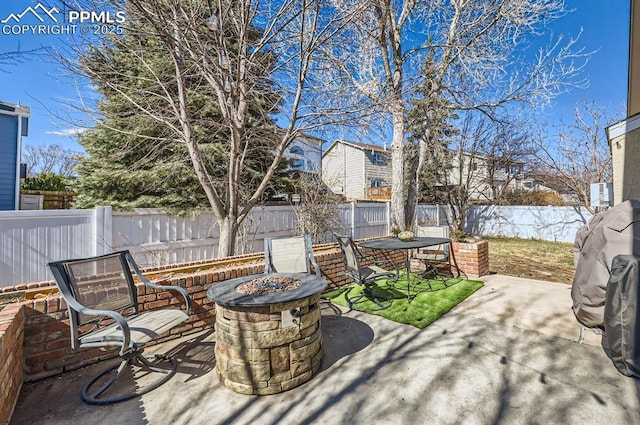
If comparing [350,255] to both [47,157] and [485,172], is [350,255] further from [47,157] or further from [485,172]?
[47,157]

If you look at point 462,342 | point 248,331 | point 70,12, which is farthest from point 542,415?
point 70,12

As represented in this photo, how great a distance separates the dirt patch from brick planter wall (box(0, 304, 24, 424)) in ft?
25.2

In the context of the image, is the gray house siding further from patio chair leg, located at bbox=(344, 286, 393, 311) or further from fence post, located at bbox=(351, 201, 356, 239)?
patio chair leg, located at bbox=(344, 286, 393, 311)

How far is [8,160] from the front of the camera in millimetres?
8094

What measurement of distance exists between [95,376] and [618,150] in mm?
7795

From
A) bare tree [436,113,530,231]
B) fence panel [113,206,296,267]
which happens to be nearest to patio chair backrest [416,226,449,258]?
fence panel [113,206,296,267]

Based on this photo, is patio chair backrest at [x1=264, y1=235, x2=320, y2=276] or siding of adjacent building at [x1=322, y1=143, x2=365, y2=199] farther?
siding of adjacent building at [x1=322, y1=143, x2=365, y2=199]

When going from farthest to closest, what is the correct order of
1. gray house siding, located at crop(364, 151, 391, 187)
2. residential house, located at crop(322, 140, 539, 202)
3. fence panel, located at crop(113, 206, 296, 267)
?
gray house siding, located at crop(364, 151, 391, 187) < residential house, located at crop(322, 140, 539, 202) < fence panel, located at crop(113, 206, 296, 267)

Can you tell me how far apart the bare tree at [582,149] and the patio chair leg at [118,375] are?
46.7ft

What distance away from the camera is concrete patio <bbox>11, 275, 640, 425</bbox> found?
209 cm

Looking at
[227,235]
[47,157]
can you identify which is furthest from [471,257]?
[47,157]

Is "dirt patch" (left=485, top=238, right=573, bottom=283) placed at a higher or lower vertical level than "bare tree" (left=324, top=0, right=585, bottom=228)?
lower

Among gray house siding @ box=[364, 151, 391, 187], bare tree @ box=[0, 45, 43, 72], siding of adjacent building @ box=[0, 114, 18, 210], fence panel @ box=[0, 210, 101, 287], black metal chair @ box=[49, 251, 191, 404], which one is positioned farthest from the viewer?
gray house siding @ box=[364, 151, 391, 187]

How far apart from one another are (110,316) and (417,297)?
396cm
